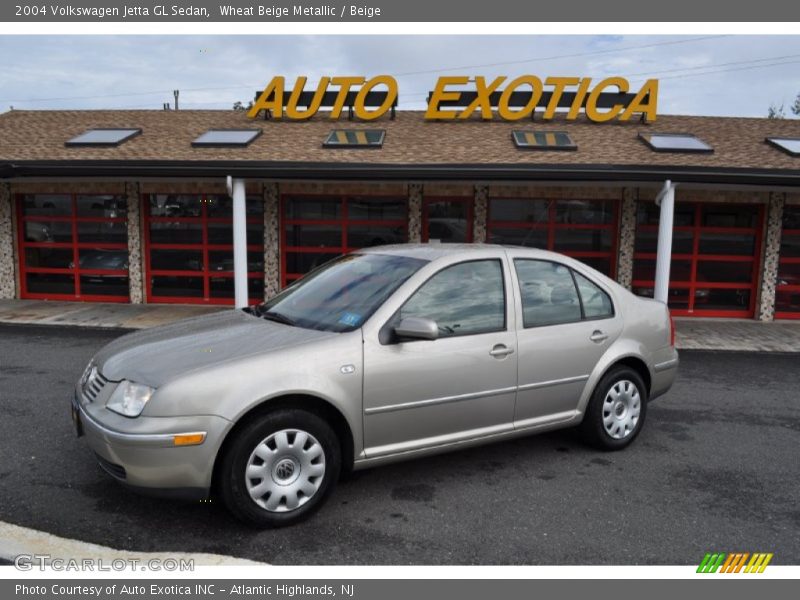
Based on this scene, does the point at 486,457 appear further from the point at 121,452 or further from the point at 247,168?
the point at 247,168

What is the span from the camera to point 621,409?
491cm

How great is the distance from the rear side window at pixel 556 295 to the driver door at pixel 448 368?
18 centimetres

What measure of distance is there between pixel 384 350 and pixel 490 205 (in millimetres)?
9515

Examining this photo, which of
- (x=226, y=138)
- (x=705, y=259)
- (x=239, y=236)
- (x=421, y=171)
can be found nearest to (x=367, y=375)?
(x=421, y=171)

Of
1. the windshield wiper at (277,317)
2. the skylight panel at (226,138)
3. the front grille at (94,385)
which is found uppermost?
the skylight panel at (226,138)

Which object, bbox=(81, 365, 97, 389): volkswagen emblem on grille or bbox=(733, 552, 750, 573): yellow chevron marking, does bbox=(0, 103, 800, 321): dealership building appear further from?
bbox=(733, 552, 750, 573): yellow chevron marking

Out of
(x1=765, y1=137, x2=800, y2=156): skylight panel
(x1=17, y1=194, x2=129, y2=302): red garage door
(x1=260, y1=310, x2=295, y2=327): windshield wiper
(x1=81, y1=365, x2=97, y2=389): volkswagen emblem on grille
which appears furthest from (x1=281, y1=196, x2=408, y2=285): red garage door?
(x1=81, y1=365, x2=97, y2=389): volkswagen emblem on grille

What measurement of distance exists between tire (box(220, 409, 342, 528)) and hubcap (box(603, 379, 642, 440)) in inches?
87.6

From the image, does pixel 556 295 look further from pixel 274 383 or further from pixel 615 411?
pixel 274 383

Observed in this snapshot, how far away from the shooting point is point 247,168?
10820 millimetres

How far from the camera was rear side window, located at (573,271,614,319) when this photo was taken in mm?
4797

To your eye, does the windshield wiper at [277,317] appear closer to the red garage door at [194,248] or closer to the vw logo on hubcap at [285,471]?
the vw logo on hubcap at [285,471]

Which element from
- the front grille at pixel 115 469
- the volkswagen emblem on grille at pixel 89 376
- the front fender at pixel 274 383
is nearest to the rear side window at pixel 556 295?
the front fender at pixel 274 383

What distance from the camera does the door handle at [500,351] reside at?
13.7ft
